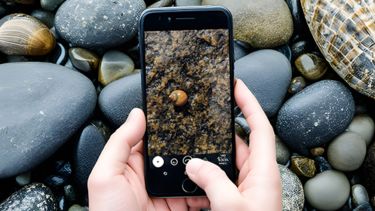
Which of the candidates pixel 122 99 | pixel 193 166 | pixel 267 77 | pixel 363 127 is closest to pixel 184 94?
pixel 193 166

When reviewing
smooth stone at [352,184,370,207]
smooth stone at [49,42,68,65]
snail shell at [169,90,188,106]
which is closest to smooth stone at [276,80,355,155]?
smooth stone at [352,184,370,207]

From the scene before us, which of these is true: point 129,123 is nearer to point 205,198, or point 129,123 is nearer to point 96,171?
point 96,171

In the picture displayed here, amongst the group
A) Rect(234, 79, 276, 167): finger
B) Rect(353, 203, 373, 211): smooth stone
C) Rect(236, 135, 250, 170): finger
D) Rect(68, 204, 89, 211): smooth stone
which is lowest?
Rect(353, 203, 373, 211): smooth stone

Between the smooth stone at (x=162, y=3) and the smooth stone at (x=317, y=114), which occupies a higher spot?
the smooth stone at (x=162, y=3)

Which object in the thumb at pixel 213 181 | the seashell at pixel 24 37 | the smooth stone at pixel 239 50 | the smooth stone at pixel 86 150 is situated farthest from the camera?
the smooth stone at pixel 239 50

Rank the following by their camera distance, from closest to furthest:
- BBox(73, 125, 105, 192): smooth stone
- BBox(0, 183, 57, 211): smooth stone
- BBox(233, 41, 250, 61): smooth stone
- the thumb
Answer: the thumb
BBox(0, 183, 57, 211): smooth stone
BBox(73, 125, 105, 192): smooth stone
BBox(233, 41, 250, 61): smooth stone

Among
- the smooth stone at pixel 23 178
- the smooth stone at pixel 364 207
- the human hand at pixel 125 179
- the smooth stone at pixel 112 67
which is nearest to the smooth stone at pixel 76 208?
the smooth stone at pixel 23 178

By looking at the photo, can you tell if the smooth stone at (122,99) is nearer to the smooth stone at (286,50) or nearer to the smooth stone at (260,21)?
the smooth stone at (260,21)

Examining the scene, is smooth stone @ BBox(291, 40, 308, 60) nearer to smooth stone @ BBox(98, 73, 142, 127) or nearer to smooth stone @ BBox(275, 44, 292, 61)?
smooth stone @ BBox(275, 44, 292, 61)
